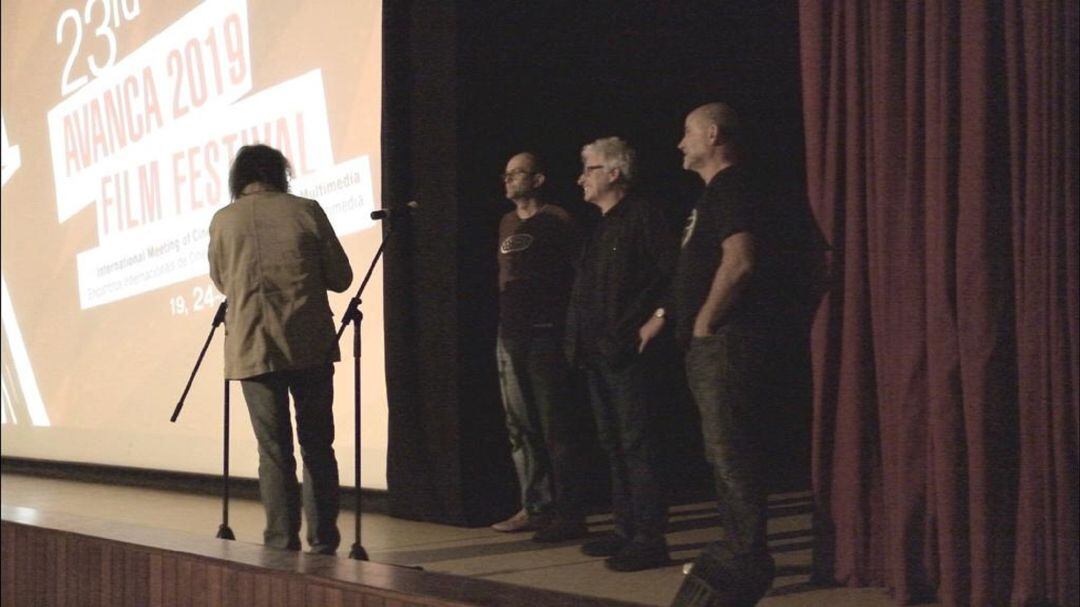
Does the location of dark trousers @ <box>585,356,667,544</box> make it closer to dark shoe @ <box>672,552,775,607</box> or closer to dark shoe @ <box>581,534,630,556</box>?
dark shoe @ <box>581,534,630,556</box>

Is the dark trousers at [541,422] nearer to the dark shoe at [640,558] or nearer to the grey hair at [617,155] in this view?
the dark shoe at [640,558]

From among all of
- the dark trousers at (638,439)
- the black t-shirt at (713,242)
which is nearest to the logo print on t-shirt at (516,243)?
the dark trousers at (638,439)

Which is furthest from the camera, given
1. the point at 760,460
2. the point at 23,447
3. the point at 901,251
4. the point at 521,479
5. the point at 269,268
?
the point at 23,447

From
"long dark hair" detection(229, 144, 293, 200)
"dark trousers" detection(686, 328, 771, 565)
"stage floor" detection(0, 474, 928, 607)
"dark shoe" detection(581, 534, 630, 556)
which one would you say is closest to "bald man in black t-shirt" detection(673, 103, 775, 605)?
"dark trousers" detection(686, 328, 771, 565)

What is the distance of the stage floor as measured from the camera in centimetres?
331

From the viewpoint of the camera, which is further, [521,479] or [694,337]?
[521,479]

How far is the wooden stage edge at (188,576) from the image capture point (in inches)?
94.3

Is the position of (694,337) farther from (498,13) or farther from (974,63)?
(498,13)

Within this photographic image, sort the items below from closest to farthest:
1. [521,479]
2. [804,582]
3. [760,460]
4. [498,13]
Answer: [760,460], [804,582], [521,479], [498,13]

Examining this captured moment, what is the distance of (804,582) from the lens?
11.2 feet

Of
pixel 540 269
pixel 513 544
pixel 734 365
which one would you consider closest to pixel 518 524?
pixel 513 544

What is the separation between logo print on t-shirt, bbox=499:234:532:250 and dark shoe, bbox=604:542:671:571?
1.01 metres

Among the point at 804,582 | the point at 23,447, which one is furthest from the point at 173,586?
the point at 23,447

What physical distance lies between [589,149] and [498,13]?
3.86 ft
